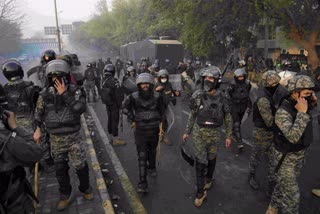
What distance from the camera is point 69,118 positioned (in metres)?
4.31

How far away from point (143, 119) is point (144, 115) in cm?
7

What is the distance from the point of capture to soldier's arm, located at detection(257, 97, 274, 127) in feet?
14.7

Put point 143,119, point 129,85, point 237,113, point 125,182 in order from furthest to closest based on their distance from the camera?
point 129,85 < point 237,113 < point 125,182 < point 143,119

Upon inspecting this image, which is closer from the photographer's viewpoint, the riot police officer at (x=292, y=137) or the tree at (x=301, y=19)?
the riot police officer at (x=292, y=137)

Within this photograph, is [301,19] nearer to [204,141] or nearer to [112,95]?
[112,95]

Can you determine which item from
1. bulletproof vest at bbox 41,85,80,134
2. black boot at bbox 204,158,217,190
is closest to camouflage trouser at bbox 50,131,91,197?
bulletproof vest at bbox 41,85,80,134

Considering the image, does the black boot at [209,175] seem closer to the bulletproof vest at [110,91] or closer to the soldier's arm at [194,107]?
the soldier's arm at [194,107]

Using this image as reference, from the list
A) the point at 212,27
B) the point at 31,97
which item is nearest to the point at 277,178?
the point at 31,97

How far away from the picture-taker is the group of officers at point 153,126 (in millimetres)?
2797

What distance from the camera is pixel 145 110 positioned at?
5.21 meters

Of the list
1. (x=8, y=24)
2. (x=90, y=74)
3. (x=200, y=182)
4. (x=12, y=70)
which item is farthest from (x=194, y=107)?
(x=8, y=24)

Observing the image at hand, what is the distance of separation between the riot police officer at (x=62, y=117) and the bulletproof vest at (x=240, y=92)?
387 centimetres

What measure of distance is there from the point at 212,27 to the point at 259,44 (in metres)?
13.7

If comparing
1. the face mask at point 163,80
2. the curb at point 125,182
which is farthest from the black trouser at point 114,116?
the face mask at point 163,80
